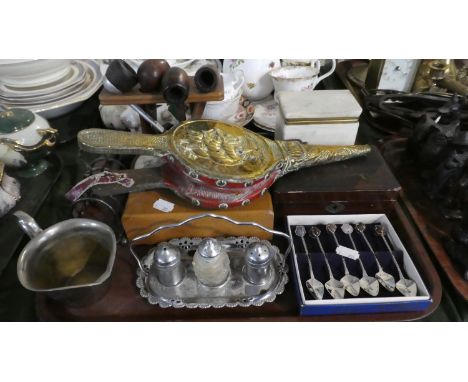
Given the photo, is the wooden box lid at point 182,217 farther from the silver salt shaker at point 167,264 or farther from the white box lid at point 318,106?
the white box lid at point 318,106

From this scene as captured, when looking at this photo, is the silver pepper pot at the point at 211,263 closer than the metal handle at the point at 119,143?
Yes

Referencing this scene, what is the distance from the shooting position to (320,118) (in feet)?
2.97

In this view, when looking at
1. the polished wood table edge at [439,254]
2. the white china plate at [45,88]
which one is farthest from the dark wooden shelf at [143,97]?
the polished wood table edge at [439,254]

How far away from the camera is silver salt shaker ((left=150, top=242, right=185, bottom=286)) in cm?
71

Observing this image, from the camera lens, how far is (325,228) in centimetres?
90

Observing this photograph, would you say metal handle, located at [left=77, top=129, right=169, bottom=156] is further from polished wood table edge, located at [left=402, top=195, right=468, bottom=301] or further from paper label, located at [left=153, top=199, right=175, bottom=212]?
polished wood table edge, located at [left=402, top=195, right=468, bottom=301]

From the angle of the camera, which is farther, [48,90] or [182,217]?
[48,90]

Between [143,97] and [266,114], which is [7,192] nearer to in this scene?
[143,97]

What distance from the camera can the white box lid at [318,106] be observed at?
90 centimetres

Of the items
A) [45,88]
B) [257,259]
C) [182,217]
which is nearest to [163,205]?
[182,217]

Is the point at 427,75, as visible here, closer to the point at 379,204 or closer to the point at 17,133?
the point at 379,204

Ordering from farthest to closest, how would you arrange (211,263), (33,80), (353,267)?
(33,80), (353,267), (211,263)

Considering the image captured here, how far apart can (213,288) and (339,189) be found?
0.39 metres

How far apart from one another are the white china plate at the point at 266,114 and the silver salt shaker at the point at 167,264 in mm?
631
